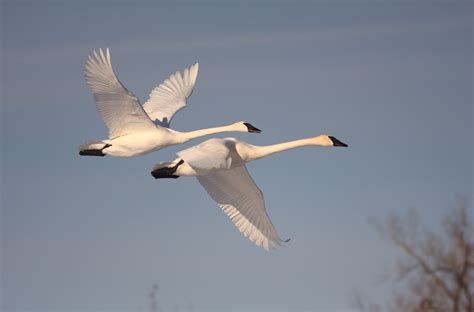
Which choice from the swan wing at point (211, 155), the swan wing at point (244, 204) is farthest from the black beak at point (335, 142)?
the swan wing at point (211, 155)

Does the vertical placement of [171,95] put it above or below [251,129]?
above

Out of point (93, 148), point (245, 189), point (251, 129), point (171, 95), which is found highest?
point (171, 95)

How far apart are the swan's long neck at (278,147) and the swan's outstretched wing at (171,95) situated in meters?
3.90

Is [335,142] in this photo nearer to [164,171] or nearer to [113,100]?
[164,171]

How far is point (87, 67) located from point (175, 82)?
614 centimetres

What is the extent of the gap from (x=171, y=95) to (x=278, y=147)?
5297 mm

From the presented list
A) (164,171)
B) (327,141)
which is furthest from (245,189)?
(164,171)

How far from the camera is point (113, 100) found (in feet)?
74.4

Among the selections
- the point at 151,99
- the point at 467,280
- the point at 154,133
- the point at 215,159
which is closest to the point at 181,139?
the point at 154,133

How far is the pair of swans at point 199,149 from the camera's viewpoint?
873 inches

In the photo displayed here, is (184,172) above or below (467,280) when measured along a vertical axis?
above

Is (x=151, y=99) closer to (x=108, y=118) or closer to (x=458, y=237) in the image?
(x=108, y=118)

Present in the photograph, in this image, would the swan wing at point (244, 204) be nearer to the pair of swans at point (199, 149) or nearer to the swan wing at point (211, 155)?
the pair of swans at point (199, 149)

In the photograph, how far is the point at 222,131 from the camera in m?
24.5
